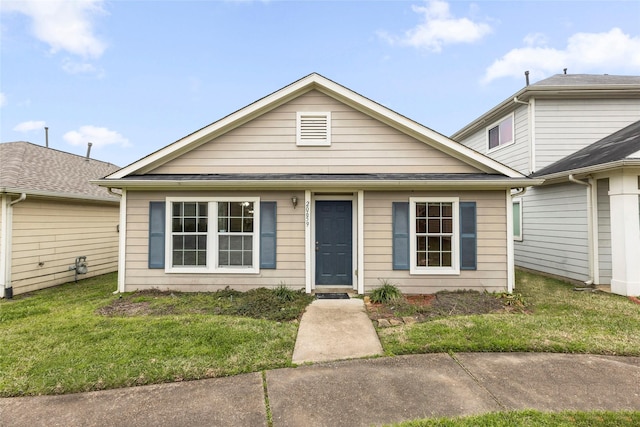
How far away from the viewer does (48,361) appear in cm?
369

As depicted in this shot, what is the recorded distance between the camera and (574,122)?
9625 mm

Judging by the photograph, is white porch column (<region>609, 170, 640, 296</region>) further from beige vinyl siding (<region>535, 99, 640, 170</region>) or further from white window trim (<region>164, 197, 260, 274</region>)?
white window trim (<region>164, 197, 260, 274</region>)

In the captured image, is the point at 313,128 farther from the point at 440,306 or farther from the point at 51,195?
the point at 51,195

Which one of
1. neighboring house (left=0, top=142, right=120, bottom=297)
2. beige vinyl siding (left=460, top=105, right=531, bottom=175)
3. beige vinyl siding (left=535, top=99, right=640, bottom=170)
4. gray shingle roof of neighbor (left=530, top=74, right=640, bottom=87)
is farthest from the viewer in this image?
gray shingle roof of neighbor (left=530, top=74, right=640, bottom=87)

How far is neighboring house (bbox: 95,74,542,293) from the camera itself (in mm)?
6707

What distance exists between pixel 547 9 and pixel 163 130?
1024 inches

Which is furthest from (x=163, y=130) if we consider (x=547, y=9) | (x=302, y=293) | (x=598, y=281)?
(x=598, y=281)

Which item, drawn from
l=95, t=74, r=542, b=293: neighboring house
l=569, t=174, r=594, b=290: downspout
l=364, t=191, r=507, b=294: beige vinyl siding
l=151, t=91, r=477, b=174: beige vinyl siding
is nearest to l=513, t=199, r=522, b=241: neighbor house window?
l=569, t=174, r=594, b=290: downspout

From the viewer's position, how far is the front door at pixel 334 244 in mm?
7113

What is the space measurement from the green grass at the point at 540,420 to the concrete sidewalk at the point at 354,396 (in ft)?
0.33

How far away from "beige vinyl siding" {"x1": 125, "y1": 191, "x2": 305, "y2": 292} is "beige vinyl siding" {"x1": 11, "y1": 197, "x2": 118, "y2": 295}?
9.08 ft

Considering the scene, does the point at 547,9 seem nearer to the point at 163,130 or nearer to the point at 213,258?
the point at 213,258

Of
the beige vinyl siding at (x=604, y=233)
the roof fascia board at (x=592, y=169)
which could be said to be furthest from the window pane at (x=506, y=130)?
the beige vinyl siding at (x=604, y=233)

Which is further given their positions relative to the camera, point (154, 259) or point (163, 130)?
point (163, 130)
